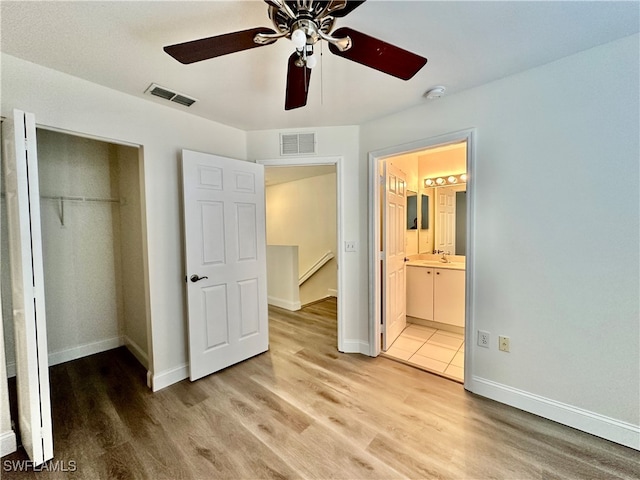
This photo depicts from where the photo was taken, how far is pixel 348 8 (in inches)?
36.8

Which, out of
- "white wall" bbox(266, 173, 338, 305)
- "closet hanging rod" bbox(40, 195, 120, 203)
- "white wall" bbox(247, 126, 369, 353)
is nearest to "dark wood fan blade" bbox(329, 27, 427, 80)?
"white wall" bbox(247, 126, 369, 353)

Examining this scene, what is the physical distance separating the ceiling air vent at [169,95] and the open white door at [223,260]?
40 centimetres

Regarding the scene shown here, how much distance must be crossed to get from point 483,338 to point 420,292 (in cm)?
140

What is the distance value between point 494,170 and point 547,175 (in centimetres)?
31

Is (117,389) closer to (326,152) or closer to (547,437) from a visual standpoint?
(326,152)

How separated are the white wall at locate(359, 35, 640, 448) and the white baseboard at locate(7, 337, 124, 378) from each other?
3.62 m

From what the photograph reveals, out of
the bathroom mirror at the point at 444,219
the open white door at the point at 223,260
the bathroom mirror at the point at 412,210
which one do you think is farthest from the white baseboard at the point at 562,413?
the bathroom mirror at the point at 412,210

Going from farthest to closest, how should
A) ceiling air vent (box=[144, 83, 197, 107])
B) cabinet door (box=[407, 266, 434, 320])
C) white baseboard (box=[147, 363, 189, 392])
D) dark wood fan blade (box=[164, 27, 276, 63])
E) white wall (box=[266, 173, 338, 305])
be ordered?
1. white wall (box=[266, 173, 338, 305])
2. cabinet door (box=[407, 266, 434, 320])
3. white baseboard (box=[147, 363, 189, 392])
4. ceiling air vent (box=[144, 83, 197, 107])
5. dark wood fan blade (box=[164, 27, 276, 63])

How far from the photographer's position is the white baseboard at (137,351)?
8.11 ft

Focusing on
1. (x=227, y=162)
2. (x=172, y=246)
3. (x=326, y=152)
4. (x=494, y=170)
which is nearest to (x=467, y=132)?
(x=494, y=170)

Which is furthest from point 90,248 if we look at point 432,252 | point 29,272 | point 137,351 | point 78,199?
point 432,252

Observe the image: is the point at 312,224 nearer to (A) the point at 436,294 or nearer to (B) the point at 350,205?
(B) the point at 350,205

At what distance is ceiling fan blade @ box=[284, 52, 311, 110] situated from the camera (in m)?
1.24

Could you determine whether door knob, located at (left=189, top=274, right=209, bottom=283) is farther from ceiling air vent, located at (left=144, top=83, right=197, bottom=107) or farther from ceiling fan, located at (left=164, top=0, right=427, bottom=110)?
ceiling fan, located at (left=164, top=0, right=427, bottom=110)
